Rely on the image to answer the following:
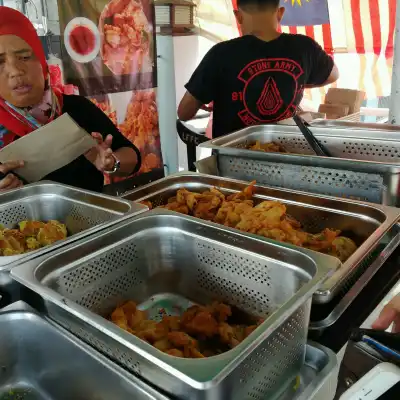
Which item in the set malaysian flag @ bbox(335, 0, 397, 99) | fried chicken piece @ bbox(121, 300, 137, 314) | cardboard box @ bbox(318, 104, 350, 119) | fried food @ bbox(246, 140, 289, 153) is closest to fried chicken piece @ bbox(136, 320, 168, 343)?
fried chicken piece @ bbox(121, 300, 137, 314)

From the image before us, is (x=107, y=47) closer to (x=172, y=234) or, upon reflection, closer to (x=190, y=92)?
(x=190, y=92)

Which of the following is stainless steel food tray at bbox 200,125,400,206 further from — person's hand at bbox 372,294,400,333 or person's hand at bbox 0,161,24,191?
person's hand at bbox 0,161,24,191

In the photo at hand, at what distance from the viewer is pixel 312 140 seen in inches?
85.8

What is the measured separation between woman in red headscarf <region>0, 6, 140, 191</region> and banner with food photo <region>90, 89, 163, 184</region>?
1119 mm

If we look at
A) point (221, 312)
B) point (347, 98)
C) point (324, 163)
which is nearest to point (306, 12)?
point (347, 98)

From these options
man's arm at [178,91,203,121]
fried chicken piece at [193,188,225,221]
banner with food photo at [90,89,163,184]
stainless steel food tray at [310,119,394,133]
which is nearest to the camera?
fried chicken piece at [193,188,225,221]

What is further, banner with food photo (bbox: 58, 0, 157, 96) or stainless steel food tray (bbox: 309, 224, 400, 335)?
banner with food photo (bbox: 58, 0, 157, 96)

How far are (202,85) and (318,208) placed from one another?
62.4 inches

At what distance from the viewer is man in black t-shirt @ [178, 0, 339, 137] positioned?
2.76 m

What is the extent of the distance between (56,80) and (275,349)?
2790mm

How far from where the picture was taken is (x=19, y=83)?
2002mm

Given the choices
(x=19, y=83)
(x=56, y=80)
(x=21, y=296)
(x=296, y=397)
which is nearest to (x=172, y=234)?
(x=21, y=296)

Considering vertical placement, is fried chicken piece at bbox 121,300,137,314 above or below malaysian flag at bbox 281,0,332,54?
below

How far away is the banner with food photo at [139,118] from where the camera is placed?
11.5 ft
